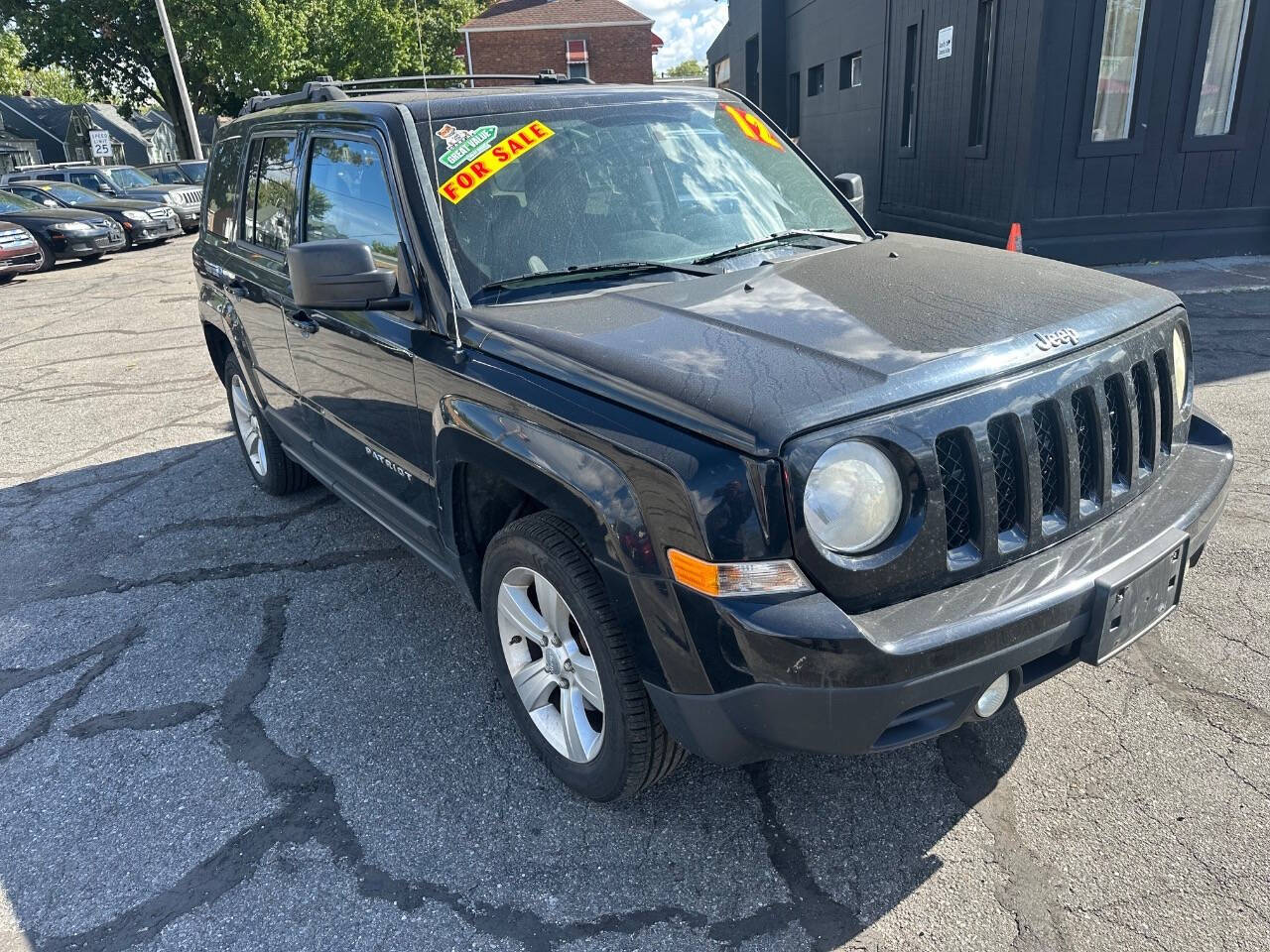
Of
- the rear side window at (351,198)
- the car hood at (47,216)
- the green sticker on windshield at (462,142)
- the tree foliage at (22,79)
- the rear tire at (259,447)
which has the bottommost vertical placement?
the rear tire at (259,447)

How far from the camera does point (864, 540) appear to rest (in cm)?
209

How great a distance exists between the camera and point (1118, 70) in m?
9.85

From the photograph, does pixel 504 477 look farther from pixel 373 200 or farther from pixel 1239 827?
pixel 1239 827

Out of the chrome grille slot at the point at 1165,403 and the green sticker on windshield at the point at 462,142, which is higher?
the green sticker on windshield at the point at 462,142

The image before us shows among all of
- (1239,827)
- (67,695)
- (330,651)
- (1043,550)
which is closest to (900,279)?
(1043,550)

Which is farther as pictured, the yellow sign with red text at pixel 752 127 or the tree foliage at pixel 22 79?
the tree foliage at pixel 22 79

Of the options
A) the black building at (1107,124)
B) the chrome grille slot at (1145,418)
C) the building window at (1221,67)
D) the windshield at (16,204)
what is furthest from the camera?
the windshield at (16,204)

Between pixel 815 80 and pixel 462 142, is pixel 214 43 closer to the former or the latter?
pixel 815 80

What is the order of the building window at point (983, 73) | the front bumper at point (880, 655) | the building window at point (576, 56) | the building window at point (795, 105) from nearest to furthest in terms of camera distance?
1. the front bumper at point (880, 655)
2. the building window at point (983, 73)
3. the building window at point (795, 105)
4. the building window at point (576, 56)

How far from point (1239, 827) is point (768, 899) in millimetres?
1273

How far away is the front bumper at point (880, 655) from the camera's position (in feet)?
6.52

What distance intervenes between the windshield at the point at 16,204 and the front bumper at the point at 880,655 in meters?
18.7

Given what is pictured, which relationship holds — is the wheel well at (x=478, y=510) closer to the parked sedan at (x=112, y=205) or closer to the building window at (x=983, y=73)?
the building window at (x=983, y=73)

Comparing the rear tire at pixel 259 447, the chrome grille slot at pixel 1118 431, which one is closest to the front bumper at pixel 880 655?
the chrome grille slot at pixel 1118 431
